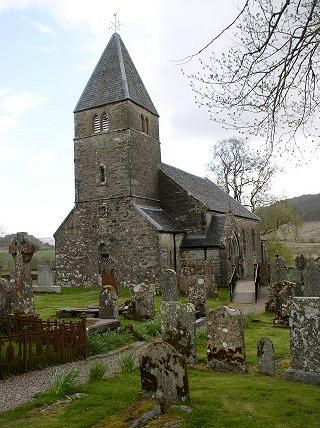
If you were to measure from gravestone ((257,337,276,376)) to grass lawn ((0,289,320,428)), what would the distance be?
0.63ft

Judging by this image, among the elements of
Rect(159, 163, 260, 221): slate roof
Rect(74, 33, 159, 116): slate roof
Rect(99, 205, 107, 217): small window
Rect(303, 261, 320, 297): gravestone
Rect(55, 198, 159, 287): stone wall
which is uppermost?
Rect(74, 33, 159, 116): slate roof

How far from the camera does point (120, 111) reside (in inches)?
1088

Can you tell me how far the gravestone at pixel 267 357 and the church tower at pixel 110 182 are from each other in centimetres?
1767

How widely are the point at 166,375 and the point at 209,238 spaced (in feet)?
73.1

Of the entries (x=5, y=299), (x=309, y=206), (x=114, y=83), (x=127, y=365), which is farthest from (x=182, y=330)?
(x=309, y=206)

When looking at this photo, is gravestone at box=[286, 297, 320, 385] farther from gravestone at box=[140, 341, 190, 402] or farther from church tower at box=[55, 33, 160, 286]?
church tower at box=[55, 33, 160, 286]

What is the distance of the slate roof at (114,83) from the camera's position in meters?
28.1

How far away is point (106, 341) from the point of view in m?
11.4

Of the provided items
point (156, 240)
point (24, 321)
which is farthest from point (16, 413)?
point (156, 240)

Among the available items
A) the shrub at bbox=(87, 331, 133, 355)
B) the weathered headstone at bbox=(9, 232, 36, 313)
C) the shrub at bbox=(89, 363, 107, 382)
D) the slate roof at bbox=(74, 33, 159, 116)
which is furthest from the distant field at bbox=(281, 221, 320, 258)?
the shrub at bbox=(89, 363, 107, 382)

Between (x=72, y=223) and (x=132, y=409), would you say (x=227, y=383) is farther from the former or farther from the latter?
(x=72, y=223)

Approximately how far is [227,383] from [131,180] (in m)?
20.6

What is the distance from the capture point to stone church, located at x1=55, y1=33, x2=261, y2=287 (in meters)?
26.4

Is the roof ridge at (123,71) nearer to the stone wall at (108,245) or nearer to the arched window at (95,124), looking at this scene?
the arched window at (95,124)
